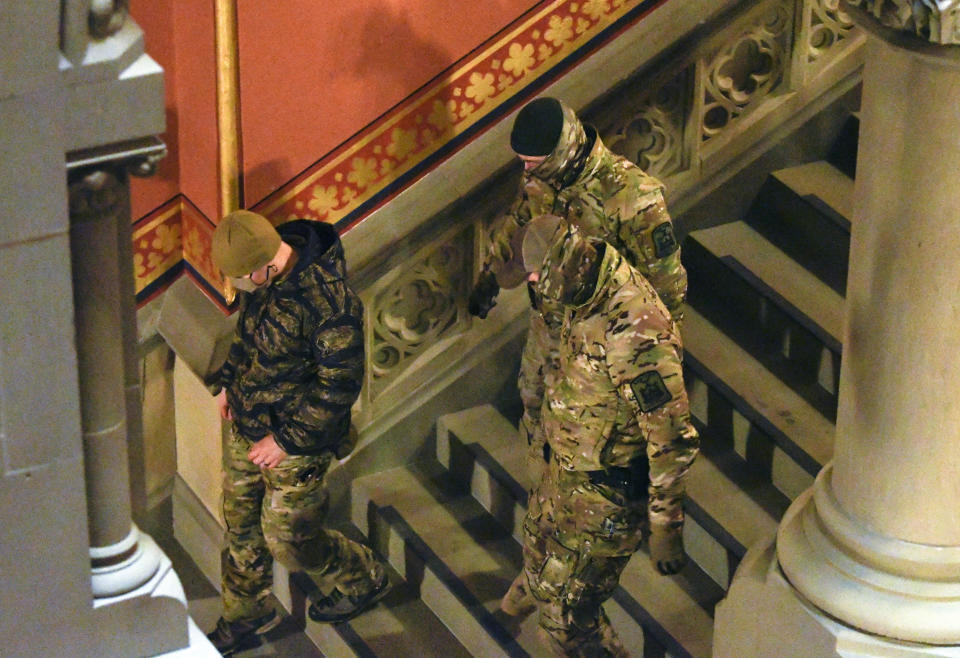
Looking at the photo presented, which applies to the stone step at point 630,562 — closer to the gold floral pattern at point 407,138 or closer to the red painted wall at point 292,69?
the gold floral pattern at point 407,138

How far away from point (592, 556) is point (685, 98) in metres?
2.09

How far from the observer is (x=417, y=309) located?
22.5ft

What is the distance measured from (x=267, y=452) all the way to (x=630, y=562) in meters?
1.38

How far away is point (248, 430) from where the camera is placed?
6156 mm

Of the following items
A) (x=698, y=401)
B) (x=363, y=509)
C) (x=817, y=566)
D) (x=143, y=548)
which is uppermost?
(x=143, y=548)

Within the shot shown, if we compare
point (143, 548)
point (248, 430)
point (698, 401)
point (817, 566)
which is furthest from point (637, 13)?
point (143, 548)

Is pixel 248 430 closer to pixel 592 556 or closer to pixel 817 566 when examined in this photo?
pixel 592 556

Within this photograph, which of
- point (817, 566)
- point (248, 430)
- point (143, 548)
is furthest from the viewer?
point (248, 430)

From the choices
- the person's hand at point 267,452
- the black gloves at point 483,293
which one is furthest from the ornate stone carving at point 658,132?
the person's hand at point 267,452

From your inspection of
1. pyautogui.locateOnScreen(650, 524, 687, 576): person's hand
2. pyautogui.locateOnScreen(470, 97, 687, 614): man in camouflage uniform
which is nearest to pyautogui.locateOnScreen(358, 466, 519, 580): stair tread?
A: pyautogui.locateOnScreen(470, 97, 687, 614): man in camouflage uniform

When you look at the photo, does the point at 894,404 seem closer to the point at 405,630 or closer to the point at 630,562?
the point at 630,562

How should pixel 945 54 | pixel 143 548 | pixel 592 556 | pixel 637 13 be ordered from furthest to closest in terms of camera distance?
1. pixel 637 13
2. pixel 592 556
3. pixel 945 54
4. pixel 143 548

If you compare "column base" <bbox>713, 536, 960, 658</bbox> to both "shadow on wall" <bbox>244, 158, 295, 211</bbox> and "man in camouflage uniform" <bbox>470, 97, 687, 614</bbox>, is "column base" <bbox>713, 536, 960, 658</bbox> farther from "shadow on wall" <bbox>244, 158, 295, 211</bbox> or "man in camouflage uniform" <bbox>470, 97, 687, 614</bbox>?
"shadow on wall" <bbox>244, 158, 295, 211</bbox>

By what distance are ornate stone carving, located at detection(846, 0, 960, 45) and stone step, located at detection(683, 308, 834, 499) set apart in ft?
7.78
